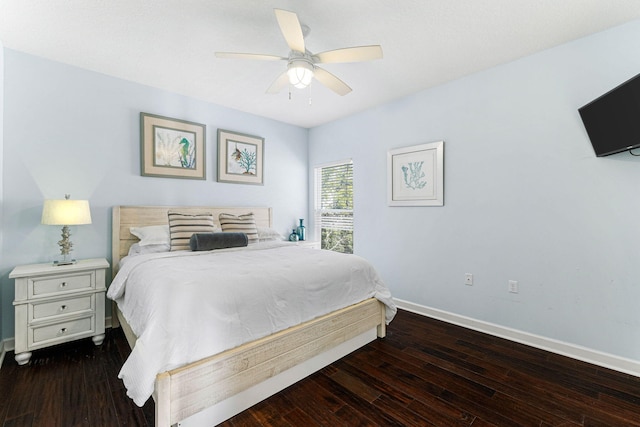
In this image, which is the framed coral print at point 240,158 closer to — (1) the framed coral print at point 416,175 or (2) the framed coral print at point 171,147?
(2) the framed coral print at point 171,147

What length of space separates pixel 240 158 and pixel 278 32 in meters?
2.10

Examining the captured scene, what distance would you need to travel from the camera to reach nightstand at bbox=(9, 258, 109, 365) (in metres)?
2.27

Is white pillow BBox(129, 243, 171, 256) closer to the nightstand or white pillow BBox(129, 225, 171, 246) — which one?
white pillow BBox(129, 225, 171, 246)

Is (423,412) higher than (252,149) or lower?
lower

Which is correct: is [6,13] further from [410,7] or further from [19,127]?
[410,7]

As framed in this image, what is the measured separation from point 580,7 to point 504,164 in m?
1.26

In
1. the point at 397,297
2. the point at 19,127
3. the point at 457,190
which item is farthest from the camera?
the point at 397,297

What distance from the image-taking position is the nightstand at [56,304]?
2.27 metres

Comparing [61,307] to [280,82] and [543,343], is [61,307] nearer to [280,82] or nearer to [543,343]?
[280,82]

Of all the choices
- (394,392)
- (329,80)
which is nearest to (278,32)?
(329,80)

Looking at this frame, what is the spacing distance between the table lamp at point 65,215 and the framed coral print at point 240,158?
1.62m

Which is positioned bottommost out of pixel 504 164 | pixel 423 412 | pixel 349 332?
pixel 423 412

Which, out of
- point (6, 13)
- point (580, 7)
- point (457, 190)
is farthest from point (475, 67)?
point (6, 13)

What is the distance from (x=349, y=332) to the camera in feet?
7.82
